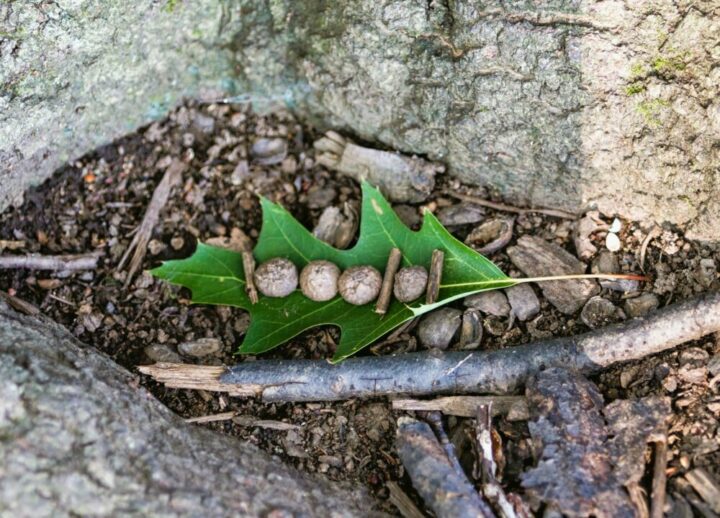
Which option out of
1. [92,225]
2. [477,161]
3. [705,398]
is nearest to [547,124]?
[477,161]

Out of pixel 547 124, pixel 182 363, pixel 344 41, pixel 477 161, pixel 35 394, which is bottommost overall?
pixel 182 363

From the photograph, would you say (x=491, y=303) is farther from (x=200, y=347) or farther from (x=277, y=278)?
(x=200, y=347)

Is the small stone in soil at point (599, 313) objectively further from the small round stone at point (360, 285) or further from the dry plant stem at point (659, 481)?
the small round stone at point (360, 285)

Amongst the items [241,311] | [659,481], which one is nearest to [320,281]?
[241,311]

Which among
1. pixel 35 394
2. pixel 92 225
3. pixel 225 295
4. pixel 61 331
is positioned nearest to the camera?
pixel 35 394

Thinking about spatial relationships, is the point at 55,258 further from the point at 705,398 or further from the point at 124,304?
the point at 705,398

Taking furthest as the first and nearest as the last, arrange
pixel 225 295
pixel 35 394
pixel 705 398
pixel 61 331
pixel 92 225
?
pixel 92 225 → pixel 225 295 → pixel 61 331 → pixel 705 398 → pixel 35 394

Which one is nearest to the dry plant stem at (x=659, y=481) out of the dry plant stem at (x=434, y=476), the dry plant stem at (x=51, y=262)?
the dry plant stem at (x=434, y=476)
